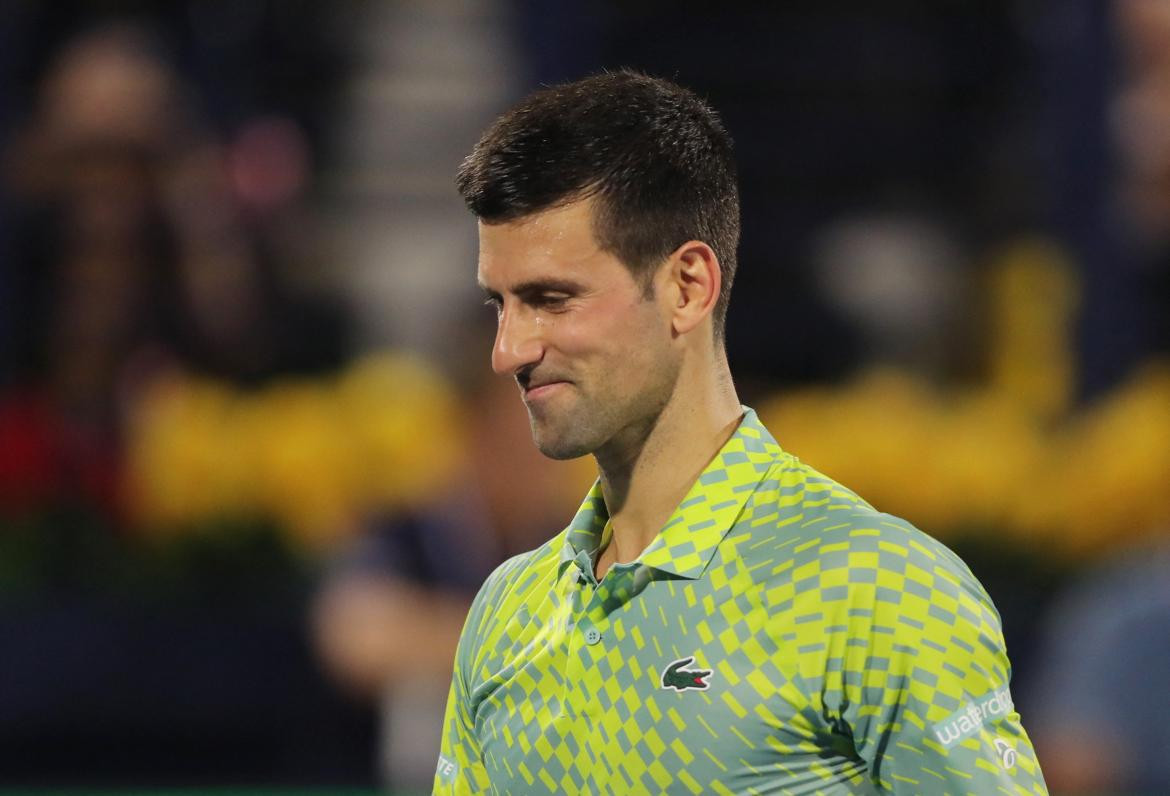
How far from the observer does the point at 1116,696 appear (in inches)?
204

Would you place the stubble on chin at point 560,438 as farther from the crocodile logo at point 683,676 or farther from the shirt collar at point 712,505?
the crocodile logo at point 683,676

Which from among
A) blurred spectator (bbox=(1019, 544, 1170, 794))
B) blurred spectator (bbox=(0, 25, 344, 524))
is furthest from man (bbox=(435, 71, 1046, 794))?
blurred spectator (bbox=(0, 25, 344, 524))

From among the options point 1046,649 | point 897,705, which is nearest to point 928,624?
point 897,705

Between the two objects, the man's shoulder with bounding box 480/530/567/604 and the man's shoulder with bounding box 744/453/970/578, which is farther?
the man's shoulder with bounding box 480/530/567/604

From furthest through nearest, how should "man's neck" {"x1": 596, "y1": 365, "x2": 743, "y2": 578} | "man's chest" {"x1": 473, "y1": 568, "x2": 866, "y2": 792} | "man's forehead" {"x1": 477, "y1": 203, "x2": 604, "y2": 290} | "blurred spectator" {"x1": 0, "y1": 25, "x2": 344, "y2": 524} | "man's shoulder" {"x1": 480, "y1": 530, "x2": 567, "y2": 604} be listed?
"blurred spectator" {"x1": 0, "y1": 25, "x2": 344, "y2": 524} < "man's shoulder" {"x1": 480, "y1": 530, "x2": 567, "y2": 604} < "man's neck" {"x1": 596, "y1": 365, "x2": 743, "y2": 578} < "man's forehead" {"x1": 477, "y1": 203, "x2": 604, "y2": 290} < "man's chest" {"x1": 473, "y1": 568, "x2": 866, "y2": 792}

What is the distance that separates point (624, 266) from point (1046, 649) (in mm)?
3630

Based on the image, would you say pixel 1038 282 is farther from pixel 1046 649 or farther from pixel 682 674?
pixel 682 674

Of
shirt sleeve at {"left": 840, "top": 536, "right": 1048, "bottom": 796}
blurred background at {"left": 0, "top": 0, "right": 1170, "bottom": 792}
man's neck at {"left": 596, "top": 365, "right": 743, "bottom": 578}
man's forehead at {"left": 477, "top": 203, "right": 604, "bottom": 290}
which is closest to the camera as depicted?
shirt sleeve at {"left": 840, "top": 536, "right": 1048, "bottom": 796}

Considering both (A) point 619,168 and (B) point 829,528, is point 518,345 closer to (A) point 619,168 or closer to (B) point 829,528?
(A) point 619,168

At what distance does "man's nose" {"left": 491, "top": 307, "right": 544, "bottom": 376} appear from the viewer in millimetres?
2455

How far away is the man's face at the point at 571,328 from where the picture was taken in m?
2.44

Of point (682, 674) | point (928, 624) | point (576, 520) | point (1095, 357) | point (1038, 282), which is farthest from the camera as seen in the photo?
point (1038, 282)

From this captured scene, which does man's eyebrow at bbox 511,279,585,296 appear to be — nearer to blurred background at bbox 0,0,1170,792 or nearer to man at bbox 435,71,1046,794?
man at bbox 435,71,1046,794

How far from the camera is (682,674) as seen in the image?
2.38 meters
